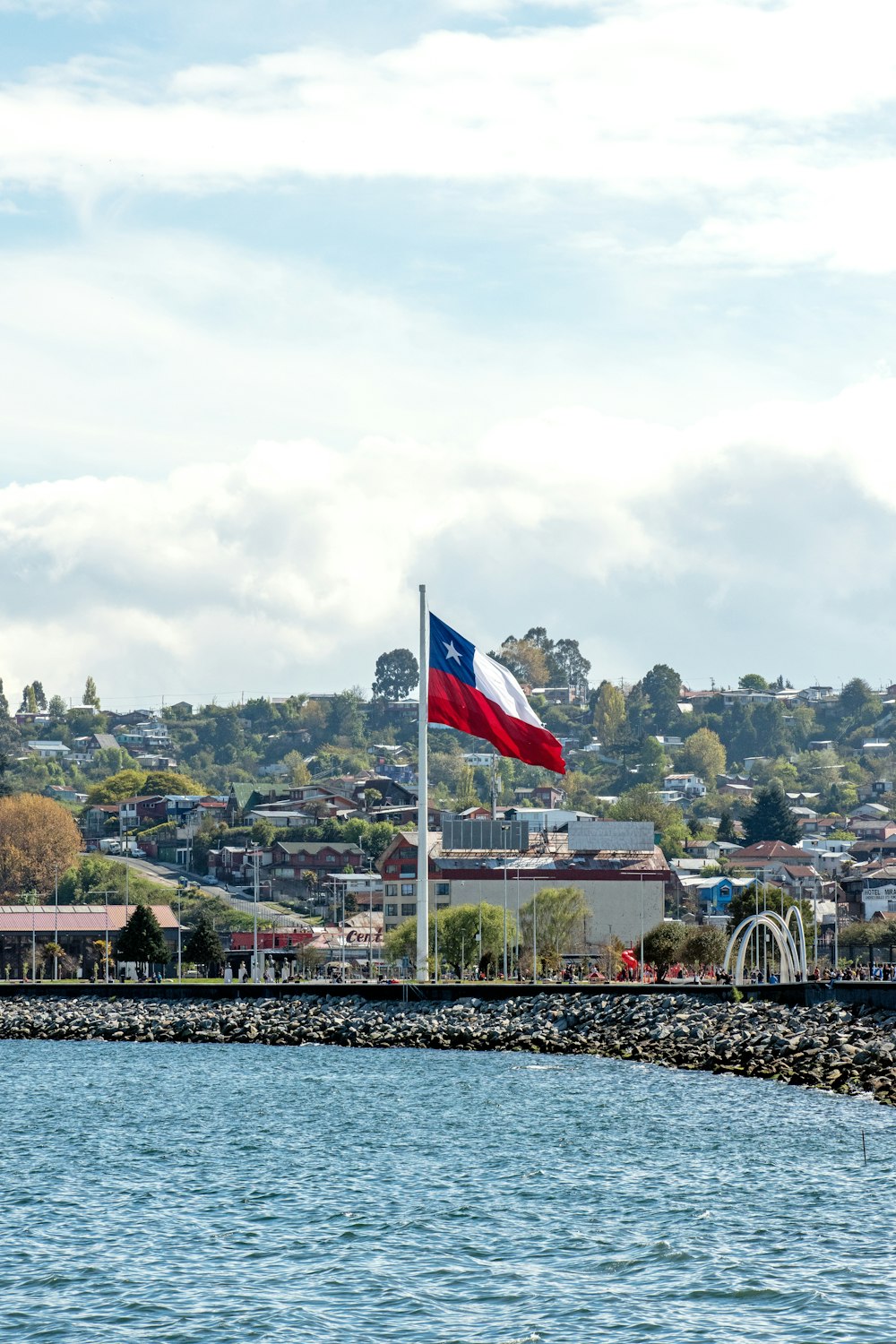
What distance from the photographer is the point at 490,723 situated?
6031cm

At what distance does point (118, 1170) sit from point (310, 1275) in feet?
37.2

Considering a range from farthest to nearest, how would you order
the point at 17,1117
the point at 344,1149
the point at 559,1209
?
the point at 17,1117, the point at 344,1149, the point at 559,1209

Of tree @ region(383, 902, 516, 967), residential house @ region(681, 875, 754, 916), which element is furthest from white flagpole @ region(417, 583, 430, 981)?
residential house @ region(681, 875, 754, 916)

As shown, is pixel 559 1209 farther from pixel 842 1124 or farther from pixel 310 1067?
pixel 310 1067

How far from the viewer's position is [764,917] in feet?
259

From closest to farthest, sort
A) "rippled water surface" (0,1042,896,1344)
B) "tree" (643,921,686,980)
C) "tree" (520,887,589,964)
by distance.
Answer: "rippled water surface" (0,1042,896,1344), "tree" (643,921,686,980), "tree" (520,887,589,964)

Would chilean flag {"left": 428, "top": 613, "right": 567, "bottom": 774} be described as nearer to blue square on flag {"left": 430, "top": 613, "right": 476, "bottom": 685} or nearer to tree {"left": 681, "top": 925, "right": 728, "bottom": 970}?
blue square on flag {"left": 430, "top": 613, "right": 476, "bottom": 685}

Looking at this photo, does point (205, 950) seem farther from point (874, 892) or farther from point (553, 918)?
point (874, 892)

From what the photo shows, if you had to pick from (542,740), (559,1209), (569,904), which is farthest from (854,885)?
(559,1209)

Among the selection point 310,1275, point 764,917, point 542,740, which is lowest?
point 310,1275

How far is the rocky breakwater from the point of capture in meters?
52.2

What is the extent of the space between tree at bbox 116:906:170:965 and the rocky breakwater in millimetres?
14918

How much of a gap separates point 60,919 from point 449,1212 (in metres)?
Answer: 104

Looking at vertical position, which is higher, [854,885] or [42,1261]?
[854,885]
